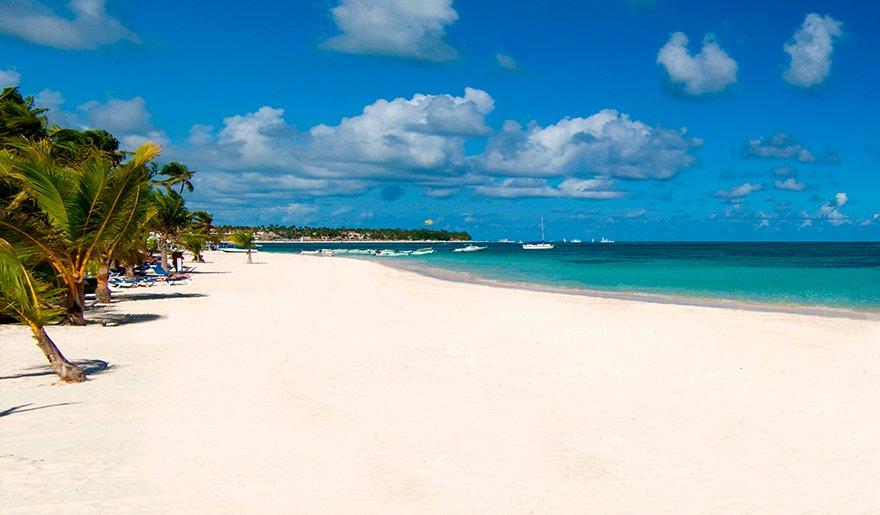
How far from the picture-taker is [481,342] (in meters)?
12.9

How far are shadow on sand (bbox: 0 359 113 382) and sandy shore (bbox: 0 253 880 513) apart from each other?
0.23 ft

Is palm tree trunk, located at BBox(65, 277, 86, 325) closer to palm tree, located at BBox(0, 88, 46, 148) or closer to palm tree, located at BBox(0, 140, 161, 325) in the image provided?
palm tree, located at BBox(0, 140, 161, 325)

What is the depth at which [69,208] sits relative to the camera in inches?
521

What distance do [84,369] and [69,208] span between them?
520cm

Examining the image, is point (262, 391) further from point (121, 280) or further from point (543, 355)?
point (121, 280)

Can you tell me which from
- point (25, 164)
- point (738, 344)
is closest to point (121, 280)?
point (25, 164)

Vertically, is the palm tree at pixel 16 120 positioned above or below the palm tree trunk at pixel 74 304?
above

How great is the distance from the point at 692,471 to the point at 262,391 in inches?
215

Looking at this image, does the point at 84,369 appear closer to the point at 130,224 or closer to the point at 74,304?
the point at 74,304

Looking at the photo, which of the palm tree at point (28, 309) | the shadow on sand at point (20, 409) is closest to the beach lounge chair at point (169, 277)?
the palm tree at point (28, 309)

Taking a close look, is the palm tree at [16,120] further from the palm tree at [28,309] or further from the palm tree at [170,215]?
the palm tree at [28,309]

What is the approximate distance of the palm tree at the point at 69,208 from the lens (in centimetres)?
1288

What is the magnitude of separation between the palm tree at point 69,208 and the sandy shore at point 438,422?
172 cm

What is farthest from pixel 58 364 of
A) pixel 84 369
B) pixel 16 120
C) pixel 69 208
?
pixel 16 120
